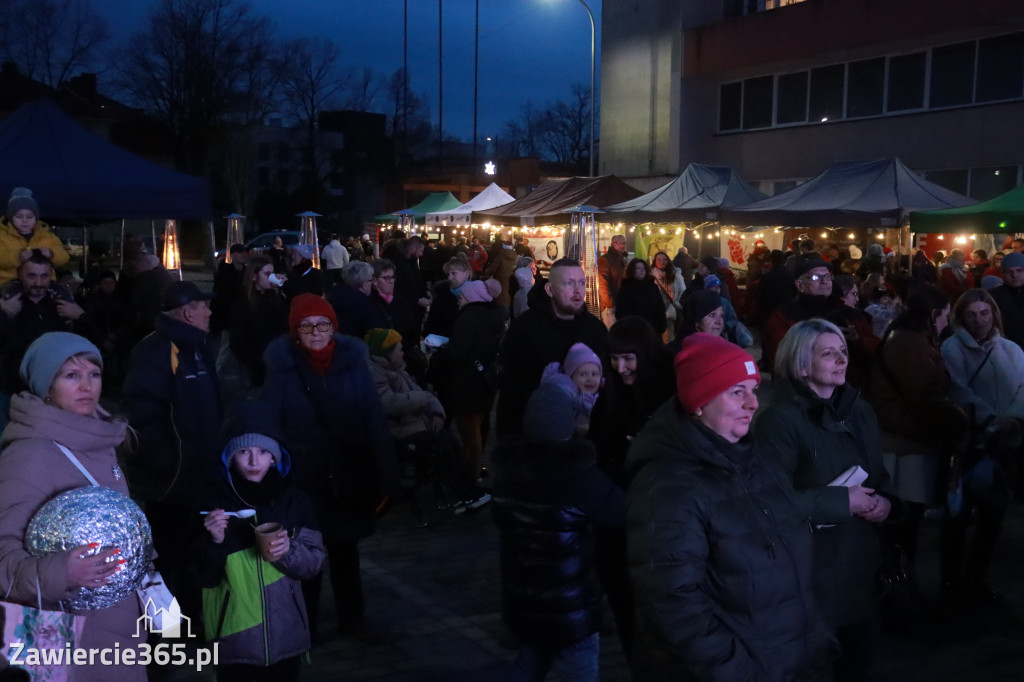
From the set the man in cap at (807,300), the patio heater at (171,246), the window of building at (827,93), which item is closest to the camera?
the man in cap at (807,300)

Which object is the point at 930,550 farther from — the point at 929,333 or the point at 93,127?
the point at 93,127

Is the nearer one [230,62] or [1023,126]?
[1023,126]

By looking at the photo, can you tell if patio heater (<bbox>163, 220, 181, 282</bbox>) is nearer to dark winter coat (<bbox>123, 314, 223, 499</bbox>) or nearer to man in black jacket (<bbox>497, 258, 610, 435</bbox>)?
man in black jacket (<bbox>497, 258, 610, 435</bbox>)

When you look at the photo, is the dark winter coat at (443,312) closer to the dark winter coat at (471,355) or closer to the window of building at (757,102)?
the dark winter coat at (471,355)

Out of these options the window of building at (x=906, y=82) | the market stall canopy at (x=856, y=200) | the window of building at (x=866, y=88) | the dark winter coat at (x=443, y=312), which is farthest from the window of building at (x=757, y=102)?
the dark winter coat at (x=443, y=312)

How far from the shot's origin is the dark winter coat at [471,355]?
7.84 meters

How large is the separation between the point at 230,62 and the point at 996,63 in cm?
3647

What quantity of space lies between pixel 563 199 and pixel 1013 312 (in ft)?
44.9

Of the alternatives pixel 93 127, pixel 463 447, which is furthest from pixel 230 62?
pixel 463 447

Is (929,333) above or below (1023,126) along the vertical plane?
below

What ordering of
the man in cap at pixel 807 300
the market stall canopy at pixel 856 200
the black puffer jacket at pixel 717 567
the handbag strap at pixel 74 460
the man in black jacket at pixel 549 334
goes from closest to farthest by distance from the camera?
the black puffer jacket at pixel 717 567 → the handbag strap at pixel 74 460 → the man in black jacket at pixel 549 334 → the man in cap at pixel 807 300 → the market stall canopy at pixel 856 200

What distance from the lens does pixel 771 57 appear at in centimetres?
2902

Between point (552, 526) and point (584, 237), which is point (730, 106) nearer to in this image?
point (584, 237)

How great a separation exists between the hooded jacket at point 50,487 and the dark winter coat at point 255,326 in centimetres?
564
